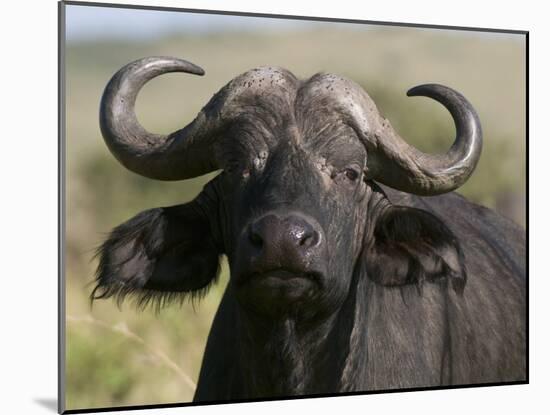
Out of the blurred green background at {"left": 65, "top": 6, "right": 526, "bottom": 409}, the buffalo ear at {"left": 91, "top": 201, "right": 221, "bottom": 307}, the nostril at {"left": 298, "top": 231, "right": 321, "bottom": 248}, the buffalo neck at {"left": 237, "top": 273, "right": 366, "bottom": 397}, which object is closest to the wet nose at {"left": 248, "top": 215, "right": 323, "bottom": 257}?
the nostril at {"left": 298, "top": 231, "right": 321, "bottom": 248}

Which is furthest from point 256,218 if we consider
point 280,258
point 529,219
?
point 529,219

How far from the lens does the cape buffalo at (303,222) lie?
18.8ft

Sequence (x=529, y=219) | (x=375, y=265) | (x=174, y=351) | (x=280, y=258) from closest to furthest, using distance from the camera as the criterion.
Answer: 1. (x=280, y=258)
2. (x=375, y=265)
3. (x=529, y=219)
4. (x=174, y=351)

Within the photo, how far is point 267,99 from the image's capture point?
596 centimetres

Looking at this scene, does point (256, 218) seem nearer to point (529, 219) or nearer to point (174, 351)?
point (529, 219)

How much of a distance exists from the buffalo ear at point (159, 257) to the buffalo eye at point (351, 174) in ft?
2.36

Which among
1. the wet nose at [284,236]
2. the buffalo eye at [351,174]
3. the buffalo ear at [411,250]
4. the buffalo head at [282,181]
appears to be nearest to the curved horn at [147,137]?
the buffalo head at [282,181]

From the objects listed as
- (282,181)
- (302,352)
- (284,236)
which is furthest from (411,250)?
(284,236)

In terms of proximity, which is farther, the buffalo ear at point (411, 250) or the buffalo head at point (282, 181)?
the buffalo ear at point (411, 250)

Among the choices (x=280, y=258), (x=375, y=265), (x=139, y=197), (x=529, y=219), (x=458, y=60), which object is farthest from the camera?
(x=139, y=197)

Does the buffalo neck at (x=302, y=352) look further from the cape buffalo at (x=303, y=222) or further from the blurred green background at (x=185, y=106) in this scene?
the blurred green background at (x=185, y=106)

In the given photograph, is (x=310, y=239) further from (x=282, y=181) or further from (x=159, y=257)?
(x=159, y=257)

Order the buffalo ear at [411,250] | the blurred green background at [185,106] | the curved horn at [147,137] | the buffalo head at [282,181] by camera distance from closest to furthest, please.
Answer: the buffalo head at [282,181], the curved horn at [147,137], the buffalo ear at [411,250], the blurred green background at [185,106]

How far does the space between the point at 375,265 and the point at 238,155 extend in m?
0.89
